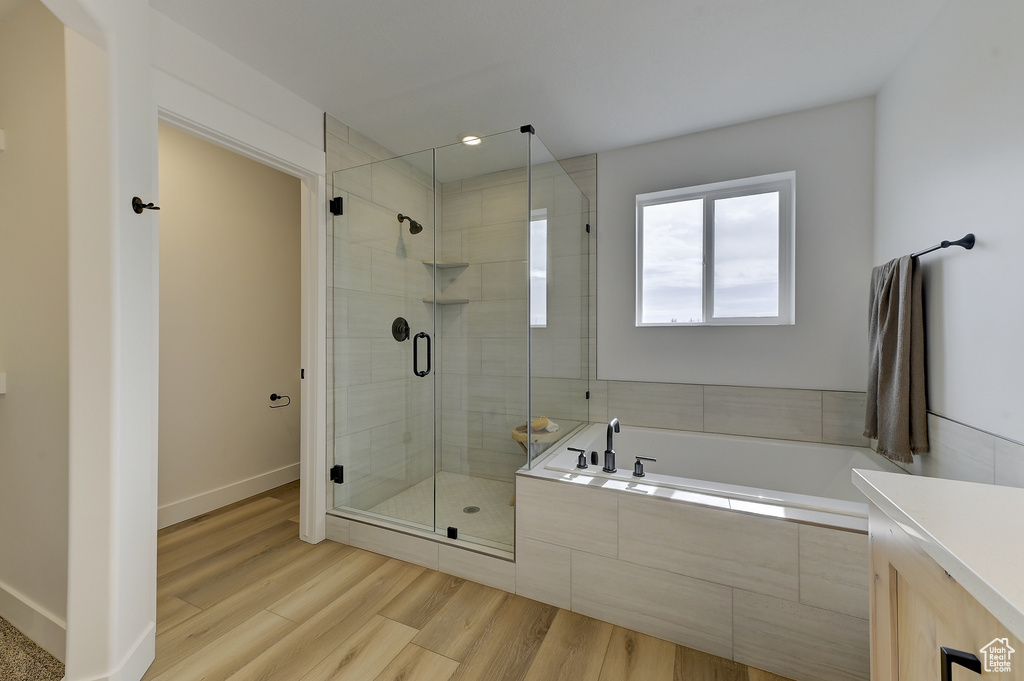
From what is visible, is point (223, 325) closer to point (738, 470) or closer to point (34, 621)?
point (34, 621)

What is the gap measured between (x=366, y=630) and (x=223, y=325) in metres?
2.23

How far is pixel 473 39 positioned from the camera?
1858mm

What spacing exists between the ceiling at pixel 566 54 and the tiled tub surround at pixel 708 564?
1.89 meters

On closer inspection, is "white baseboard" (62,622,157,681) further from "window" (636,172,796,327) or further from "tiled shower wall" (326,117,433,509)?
"window" (636,172,796,327)

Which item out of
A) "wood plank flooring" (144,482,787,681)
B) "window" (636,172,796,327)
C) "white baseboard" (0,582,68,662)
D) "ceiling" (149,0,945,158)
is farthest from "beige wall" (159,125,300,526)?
"window" (636,172,796,327)

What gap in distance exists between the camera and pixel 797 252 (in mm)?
2457

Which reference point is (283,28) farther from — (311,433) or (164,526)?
(164,526)

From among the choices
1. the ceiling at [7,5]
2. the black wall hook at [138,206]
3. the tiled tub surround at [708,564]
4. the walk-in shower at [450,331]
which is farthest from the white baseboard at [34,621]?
the ceiling at [7,5]

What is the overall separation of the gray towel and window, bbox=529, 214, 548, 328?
1541 millimetres

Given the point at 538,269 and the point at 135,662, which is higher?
the point at 538,269

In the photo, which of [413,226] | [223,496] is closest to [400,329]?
[413,226]

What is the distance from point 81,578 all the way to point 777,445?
3.05 meters

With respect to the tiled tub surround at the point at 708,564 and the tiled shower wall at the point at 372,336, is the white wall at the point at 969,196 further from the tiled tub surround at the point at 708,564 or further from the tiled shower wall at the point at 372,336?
the tiled shower wall at the point at 372,336

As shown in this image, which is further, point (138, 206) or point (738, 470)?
point (738, 470)
